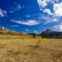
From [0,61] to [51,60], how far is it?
6.24 m

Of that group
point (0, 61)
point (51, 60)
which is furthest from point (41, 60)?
point (0, 61)

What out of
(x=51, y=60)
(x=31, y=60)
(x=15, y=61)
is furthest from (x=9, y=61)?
(x=51, y=60)

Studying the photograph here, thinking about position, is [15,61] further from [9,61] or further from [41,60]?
[41,60]

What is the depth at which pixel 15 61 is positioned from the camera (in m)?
21.5

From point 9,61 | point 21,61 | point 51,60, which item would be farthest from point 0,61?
point 51,60

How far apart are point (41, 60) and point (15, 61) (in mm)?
3211

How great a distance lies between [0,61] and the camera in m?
20.8

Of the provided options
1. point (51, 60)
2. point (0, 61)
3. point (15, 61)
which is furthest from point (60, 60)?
point (0, 61)

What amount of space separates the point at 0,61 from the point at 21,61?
254cm

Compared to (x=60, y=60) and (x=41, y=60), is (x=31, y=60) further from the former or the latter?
(x=60, y=60)

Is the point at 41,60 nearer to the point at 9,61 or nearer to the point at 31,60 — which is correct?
the point at 31,60

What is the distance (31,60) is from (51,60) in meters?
2.50

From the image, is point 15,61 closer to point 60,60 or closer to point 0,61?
point 0,61

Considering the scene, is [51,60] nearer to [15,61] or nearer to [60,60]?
[60,60]
